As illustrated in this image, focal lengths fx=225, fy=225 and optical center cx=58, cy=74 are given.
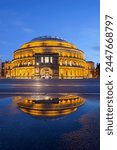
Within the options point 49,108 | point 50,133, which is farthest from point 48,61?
point 50,133

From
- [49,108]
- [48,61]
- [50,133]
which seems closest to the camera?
[50,133]

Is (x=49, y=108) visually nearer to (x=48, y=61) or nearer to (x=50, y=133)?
(x=50, y=133)

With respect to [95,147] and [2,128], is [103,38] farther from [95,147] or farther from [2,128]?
[2,128]

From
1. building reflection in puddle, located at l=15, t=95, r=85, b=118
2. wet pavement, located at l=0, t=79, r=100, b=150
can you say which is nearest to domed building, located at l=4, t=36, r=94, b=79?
building reflection in puddle, located at l=15, t=95, r=85, b=118

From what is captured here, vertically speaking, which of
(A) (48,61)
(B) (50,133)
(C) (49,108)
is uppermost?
(A) (48,61)

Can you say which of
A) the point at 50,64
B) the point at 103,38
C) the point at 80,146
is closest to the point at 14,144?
the point at 80,146

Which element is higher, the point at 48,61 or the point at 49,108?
the point at 48,61

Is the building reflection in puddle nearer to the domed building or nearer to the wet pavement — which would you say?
the wet pavement

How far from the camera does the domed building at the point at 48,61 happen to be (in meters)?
89.8

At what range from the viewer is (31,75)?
92.8 m

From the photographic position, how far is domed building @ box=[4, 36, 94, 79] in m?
89.8

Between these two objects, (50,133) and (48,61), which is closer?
(50,133)

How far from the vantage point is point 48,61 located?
90375 mm

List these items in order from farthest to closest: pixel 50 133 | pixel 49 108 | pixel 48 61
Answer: pixel 48 61
pixel 49 108
pixel 50 133
